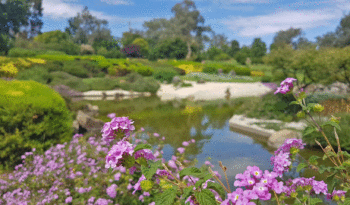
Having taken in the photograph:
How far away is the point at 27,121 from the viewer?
16.3 ft

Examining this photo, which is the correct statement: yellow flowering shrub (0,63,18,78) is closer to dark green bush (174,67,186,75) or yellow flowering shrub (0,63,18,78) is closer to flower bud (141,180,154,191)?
dark green bush (174,67,186,75)

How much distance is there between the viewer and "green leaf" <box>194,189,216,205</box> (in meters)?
1.15

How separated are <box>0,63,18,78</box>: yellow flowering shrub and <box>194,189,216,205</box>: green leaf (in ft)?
69.3

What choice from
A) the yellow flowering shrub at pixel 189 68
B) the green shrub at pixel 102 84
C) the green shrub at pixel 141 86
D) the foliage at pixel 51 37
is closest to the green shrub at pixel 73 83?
the green shrub at pixel 102 84

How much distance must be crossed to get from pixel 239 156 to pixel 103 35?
1853 inches

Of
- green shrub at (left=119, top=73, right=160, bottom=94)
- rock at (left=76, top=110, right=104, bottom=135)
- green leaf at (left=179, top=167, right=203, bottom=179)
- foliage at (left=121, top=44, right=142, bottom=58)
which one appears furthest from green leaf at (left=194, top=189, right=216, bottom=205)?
foliage at (left=121, top=44, right=142, bottom=58)

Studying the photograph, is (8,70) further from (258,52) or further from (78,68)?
(258,52)

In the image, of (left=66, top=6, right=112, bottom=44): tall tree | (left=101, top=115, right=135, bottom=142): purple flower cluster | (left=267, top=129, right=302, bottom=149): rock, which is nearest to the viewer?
(left=101, top=115, right=135, bottom=142): purple flower cluster

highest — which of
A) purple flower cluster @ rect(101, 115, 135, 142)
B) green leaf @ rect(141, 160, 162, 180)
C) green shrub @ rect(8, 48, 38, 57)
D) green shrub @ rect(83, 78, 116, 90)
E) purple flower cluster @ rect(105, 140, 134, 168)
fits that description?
green shrub @ rect(8, 48, 38, 57)

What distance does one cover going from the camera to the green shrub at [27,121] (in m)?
4.83

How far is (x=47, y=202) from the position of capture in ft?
11.0

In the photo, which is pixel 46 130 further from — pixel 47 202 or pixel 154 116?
pixel 154 116

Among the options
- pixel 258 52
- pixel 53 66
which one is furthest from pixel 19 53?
pixel 258 52

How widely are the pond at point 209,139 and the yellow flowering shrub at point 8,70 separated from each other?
37.2ft
